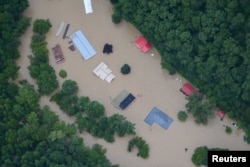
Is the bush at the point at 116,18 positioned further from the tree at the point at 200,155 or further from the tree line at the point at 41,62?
the tree at the point at 200,155

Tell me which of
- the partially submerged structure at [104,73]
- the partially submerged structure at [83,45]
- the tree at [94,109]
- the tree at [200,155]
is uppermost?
the partially submerged structure at [83,45]

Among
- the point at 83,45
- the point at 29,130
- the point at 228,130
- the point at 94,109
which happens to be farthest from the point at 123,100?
the point at 228,130

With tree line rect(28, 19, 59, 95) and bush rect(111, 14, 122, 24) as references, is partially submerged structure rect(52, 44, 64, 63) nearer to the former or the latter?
tree line rect(28, 19, 59, 95)

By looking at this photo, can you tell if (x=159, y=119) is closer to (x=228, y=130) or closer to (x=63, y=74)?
(x=228, y=130)

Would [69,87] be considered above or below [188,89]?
below

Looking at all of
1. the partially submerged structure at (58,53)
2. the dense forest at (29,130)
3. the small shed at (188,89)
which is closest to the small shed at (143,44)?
the small shed at (188,89)

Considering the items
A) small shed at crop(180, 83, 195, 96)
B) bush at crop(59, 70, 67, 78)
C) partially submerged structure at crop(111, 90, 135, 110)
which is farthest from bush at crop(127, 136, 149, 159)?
bush at crop(59, 70, 67, 78)
